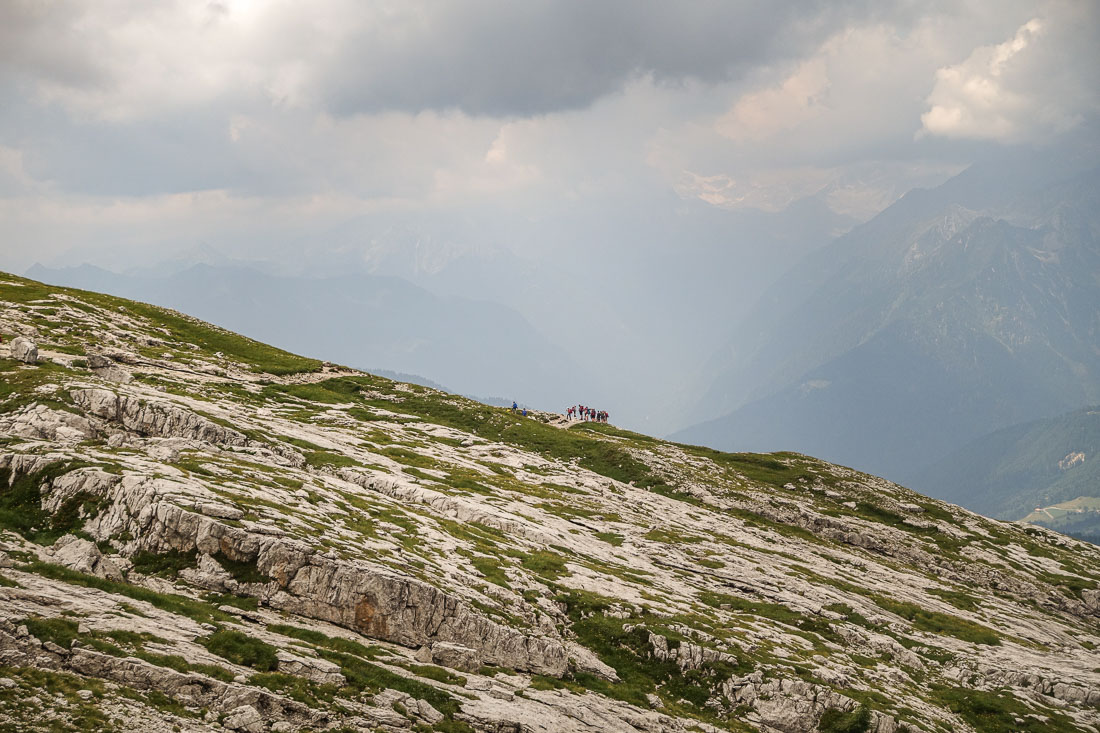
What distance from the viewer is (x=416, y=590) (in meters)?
34.8

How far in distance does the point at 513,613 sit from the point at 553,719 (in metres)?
9.28

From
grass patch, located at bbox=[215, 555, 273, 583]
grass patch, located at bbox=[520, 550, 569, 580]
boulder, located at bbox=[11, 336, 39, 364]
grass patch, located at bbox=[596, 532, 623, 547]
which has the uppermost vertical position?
boulder, located at bbox=[11, 336, 39, 364]

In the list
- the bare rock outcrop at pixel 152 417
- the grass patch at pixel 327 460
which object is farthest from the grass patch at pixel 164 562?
the grass patch at pixel 327 460

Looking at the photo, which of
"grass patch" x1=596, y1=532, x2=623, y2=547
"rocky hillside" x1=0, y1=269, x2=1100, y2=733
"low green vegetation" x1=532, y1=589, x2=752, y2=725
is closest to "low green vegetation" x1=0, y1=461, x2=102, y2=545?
"rocky hillside" x1=0, y1=269, x2=1100, y2=733

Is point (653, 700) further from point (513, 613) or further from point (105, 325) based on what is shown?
point (105, 325)

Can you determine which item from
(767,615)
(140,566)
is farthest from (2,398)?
(767,615)

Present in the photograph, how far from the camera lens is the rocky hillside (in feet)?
81.6

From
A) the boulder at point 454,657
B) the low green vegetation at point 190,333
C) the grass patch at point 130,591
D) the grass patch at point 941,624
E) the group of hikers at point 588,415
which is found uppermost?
the group of hikers at point 588,415

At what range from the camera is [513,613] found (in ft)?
126

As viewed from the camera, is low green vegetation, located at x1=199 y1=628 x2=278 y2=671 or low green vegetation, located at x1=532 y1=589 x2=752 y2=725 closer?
low green vegetation, located at x1=199 y1=628 x2=278 y2=671

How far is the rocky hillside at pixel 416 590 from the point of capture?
979 inches

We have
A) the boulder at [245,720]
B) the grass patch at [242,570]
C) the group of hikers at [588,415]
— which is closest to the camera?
the boulder at [245,720]

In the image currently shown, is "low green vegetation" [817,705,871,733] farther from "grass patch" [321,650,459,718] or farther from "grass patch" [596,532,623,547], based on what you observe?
"grass patch" [596,532,623,547]

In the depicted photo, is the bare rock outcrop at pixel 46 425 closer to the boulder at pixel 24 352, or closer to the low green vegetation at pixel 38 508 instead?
the low green vegetation at pixel 38 508
